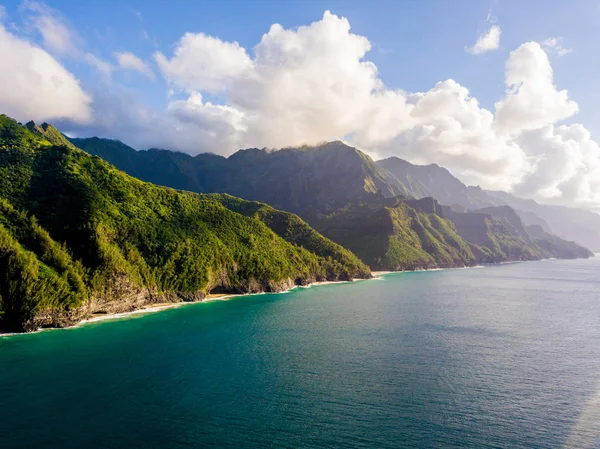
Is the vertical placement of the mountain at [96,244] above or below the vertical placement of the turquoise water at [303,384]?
above

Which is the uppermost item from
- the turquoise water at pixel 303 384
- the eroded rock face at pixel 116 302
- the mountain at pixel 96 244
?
the mountain at pixel 96 244

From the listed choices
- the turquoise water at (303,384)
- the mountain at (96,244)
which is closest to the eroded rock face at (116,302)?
the mountain at (96,244)

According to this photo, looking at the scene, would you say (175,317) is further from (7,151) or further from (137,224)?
(7,151)

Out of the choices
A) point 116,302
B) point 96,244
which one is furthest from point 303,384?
point 96,244

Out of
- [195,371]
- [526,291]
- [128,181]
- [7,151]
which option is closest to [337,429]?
[195,371]

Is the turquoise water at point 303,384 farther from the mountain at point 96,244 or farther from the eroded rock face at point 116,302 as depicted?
the mountain at point 96,244
